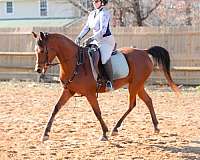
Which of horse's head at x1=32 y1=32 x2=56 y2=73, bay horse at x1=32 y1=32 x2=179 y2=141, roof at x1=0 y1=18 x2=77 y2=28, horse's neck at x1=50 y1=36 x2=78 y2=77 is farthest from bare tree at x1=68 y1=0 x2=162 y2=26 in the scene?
horse's head at x1=32 y1=32 x2=56 y2=73

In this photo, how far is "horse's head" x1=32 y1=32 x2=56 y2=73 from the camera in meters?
7.95

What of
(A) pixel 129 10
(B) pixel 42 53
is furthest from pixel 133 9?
(B) pixel 42 53

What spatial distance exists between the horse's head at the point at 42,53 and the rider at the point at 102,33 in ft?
2.73

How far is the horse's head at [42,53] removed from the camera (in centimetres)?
795

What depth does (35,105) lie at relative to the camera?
1308 centimetres

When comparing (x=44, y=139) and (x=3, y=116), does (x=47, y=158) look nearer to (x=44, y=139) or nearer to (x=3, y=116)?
(x=44, y=139)

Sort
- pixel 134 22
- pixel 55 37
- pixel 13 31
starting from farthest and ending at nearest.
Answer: pixel 134 22, pixel 13 31, pixel 55 37

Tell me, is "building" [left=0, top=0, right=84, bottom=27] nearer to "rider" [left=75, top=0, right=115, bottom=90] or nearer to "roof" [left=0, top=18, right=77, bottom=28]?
"roof" [left=0, top=18, right=77, bottom=28]

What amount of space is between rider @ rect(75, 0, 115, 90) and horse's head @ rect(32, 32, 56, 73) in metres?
0.83

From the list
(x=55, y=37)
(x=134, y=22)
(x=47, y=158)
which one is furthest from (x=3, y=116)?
(x=134, y=22)

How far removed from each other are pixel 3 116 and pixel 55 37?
348cm

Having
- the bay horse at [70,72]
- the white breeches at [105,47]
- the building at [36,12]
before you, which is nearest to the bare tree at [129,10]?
the building at [36,12]

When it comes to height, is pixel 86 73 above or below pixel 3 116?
above

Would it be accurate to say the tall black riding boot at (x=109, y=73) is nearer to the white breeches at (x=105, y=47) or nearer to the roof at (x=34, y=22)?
the white breeches at (x=105, y=47)
